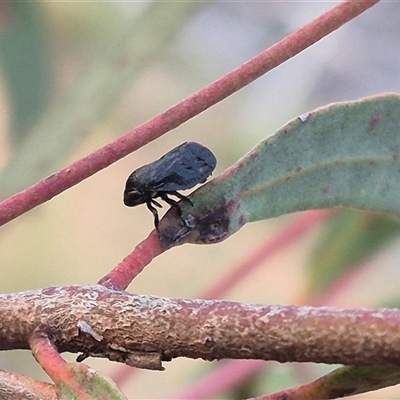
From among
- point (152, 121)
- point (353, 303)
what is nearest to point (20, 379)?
point (152, 121)

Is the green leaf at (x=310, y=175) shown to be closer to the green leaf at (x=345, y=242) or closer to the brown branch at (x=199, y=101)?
the brown branch at (x=199, y=101)

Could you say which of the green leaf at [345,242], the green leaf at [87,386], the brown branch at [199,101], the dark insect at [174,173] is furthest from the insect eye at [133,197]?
the green leaf at [345,242]

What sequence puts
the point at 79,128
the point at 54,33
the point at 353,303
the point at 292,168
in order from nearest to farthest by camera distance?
the point at 292,168, the point at 79,128, the point at 353,303, the point at 54,33

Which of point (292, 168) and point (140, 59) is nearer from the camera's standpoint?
point (292, 168)

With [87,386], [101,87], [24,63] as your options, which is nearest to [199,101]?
[87,386]

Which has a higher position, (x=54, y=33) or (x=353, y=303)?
(x=54, y=33)

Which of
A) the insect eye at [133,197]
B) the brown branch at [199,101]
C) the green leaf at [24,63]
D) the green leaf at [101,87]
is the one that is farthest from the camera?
the green leaf at [24,63]

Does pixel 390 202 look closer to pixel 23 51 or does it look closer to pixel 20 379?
pixel 20 379

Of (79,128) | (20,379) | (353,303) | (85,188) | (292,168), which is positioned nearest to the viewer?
(20,379)
